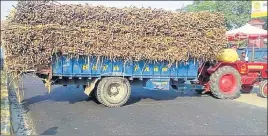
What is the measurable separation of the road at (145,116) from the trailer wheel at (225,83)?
366mm

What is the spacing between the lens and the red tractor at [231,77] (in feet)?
39.8

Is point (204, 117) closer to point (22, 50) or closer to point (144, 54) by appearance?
point (144, 54)

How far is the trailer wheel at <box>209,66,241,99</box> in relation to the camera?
39.6 ft

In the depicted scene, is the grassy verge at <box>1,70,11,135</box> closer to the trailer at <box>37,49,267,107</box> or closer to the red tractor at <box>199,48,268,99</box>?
the trailer at <box>37,49,267,107</box>

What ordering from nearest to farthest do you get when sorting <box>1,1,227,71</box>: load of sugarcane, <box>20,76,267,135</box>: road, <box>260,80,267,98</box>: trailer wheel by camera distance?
<box>20,76,267,135</box>: road → <box>1,1,227,71</box>: load of sugarcane → <box>260,80,267,98</box>: trailer wheel

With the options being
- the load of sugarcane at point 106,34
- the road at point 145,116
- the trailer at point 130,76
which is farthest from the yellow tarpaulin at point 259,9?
the load of sugarcane at point 106,34

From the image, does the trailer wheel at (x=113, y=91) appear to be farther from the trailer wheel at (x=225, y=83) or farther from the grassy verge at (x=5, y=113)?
the trailer wheel at (x=225, y=83)

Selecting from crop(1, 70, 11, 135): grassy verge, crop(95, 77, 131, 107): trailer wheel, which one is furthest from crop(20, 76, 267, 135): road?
crop(1, 70, 11, 135): grassy verge

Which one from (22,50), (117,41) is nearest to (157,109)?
(117,41)

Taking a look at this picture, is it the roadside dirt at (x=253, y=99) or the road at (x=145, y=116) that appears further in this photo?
the roadside dirt at (x=253, y=99)

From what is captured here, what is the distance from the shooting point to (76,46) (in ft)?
31.2

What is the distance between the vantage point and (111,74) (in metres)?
10.2

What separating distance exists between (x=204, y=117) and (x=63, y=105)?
4.07m

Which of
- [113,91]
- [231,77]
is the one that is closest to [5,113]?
[113,91]
